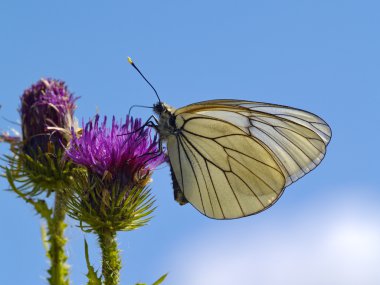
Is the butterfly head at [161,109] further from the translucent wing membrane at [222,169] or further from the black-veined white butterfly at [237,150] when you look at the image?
the translucent wing membrane at [222,169]

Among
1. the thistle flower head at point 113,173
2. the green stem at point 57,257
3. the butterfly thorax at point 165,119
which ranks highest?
the butterfly thorax at point 165,119

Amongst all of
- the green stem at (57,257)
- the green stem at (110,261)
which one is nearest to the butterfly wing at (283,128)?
the green stem at (110,261)

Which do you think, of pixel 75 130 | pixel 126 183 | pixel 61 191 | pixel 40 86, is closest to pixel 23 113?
pixel 40 86

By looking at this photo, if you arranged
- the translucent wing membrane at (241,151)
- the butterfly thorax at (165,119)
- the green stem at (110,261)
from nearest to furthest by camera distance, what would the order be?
1. the green stem at (110,261)
2. the butterfly thorax at (165,119)
3. the translucent wing membrane at (241,151)

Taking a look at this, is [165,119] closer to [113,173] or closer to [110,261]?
[113,173]

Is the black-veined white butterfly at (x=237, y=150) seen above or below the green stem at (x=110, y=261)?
above

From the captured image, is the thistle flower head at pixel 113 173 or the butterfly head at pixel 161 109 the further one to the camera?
the butterfly head at pixel 161 109

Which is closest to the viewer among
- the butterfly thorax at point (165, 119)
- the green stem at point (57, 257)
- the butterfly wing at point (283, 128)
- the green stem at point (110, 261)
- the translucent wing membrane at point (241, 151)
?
the green stem at point (57, 257)

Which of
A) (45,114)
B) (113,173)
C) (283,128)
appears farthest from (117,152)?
(283,128)
